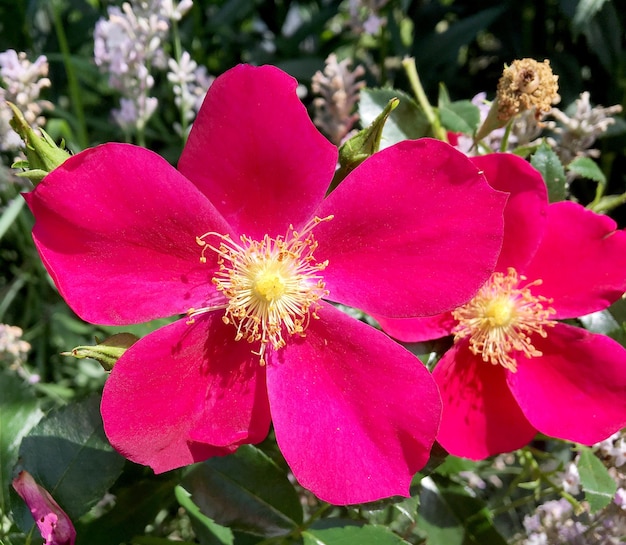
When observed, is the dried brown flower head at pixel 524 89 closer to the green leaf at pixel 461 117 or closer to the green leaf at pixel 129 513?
the green leaf at pixel 461 117

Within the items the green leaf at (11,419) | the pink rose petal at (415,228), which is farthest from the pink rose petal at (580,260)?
the green leaf at (11,419)

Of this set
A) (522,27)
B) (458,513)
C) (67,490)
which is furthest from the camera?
(522,27)

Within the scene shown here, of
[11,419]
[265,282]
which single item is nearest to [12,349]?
[11,419]

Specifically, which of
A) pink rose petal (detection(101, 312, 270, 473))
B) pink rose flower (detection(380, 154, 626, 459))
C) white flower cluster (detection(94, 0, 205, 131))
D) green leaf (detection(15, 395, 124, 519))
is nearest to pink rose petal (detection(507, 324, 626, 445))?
pink rose flower (detection(380, 154, 626, 459))

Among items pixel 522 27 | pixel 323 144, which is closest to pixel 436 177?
pixel 323 144

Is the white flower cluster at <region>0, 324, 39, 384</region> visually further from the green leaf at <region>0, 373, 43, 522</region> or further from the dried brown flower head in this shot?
the dried brown flower head

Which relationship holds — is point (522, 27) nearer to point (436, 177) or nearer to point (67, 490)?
point (436, 177)

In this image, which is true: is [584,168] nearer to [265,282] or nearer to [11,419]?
[265,282]
